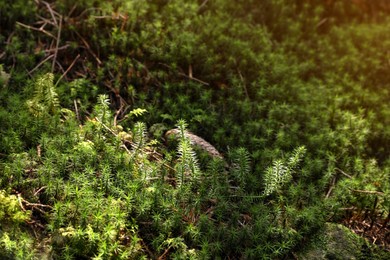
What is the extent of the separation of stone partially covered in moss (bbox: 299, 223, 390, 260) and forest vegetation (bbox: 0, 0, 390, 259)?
3cm

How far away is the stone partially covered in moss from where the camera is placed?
3.83m

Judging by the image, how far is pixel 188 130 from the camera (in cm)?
475

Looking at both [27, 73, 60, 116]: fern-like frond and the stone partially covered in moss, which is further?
[27, 73, 60, 116]: fern-like frond

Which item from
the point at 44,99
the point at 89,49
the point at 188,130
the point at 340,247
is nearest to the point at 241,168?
the point at 188,130

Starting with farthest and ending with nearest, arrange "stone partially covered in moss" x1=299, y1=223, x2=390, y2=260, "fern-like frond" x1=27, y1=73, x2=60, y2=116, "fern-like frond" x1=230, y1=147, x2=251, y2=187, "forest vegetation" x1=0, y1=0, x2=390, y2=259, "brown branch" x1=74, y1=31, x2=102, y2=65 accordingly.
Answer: "brown branch" x1=74, y1=31, x2=102, y2=65 → "fern-like frond" x1=27, y1=73, x2=60, y2=116 → "fern-like frond" x1=230, y1=147, x2=251, y2=187 → "stone partially covered in moss" x1=299, y1=223, x2=390, y2=260 → "forest vegetation" x1=0, y1=0, x2=390, y2=259

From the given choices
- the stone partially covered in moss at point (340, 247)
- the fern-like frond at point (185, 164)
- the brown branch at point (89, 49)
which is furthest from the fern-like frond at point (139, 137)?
the stone partially covered in moss at point (340, 247)

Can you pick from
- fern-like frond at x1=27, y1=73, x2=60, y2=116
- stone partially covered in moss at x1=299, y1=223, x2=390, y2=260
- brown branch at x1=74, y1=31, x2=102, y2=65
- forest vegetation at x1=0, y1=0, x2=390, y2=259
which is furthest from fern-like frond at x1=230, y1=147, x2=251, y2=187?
brown branch at x1=74, y1=31, x2=102, y2=65

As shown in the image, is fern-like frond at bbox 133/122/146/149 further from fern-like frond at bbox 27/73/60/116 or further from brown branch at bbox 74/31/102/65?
brown branch at bbox 74/31/102/65

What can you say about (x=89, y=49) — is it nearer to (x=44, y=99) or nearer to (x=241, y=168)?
(x=44, y=99)

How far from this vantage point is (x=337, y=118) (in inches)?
209

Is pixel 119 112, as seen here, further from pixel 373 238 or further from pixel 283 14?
pixel 283 14

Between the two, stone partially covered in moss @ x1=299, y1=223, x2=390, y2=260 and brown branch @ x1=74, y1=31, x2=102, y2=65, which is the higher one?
brown branch @ x1=74, y1=31, x2=102, y2=65

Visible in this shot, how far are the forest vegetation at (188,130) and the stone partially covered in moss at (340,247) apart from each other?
1.1 inches

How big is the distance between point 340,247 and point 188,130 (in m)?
1.95
